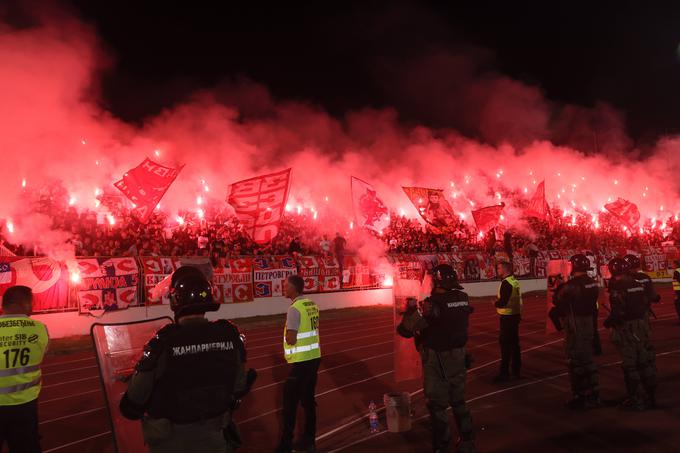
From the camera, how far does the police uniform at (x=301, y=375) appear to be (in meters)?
5.34

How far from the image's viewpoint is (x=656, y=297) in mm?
7477

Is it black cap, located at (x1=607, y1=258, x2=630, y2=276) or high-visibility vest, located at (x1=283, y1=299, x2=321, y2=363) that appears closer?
high-visibility vest, located at (x1=283, y1=299, x2=321, y2=363)

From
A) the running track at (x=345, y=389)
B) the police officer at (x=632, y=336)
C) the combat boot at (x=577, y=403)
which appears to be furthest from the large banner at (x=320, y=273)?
the police officer at (x=632, y=336)

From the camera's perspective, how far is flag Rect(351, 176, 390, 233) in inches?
831

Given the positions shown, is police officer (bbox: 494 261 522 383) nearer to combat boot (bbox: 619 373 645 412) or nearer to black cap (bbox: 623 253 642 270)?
black cap (bbox: 623 253 642 270)

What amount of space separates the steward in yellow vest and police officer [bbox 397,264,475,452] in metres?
1.01

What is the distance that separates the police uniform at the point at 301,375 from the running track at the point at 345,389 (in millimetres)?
505

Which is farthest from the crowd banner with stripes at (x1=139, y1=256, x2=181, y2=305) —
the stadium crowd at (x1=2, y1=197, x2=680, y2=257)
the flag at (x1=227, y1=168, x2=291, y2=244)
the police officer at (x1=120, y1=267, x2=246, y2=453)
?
the police officer at (x1=120, y1=267, x2=246, y2=453)

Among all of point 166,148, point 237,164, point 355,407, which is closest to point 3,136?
point 166,148

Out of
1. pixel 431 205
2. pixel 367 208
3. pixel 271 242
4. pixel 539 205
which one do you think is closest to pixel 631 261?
pixel 271 242

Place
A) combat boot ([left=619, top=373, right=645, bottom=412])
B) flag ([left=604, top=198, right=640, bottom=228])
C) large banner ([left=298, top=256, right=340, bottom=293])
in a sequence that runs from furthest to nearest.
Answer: flag ([left=604, top=198, right=640, bottom=228])
large banner ([left=298, top=256, right=340, bottom=293])
combat boot ([left=619, top=373, right=645, bottom=412])

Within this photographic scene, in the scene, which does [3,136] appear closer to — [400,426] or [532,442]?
[400,426]

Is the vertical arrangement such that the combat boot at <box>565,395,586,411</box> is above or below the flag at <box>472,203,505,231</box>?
below

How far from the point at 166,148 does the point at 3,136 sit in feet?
26.6
